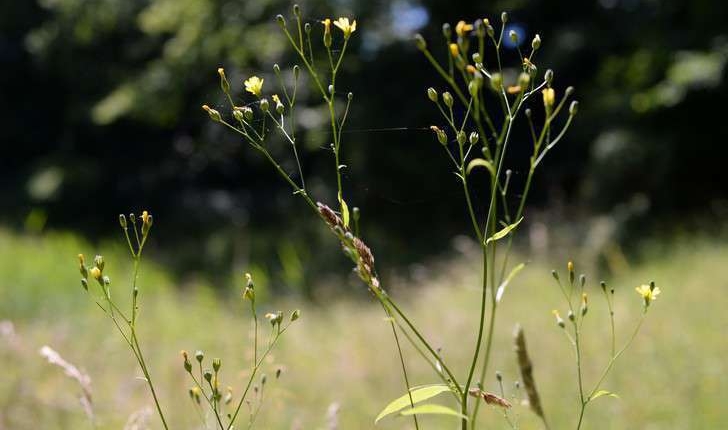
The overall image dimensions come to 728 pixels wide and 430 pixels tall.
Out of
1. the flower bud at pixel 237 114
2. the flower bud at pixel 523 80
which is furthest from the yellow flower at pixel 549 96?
the flower bud at pixel 237 114

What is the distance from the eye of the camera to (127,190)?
1564 centimetres

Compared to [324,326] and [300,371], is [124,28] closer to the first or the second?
[324,326]

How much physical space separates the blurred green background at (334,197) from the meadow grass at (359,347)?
3cm

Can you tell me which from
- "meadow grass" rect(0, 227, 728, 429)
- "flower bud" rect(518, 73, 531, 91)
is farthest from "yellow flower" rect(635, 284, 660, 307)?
"meadow grass" rect(0, 227, 728, 429)

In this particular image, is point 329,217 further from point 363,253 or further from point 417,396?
point 417,396

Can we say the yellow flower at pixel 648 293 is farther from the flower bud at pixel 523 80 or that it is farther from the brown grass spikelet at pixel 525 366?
the flower bud at pixel 523 80

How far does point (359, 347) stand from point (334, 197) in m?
5.30

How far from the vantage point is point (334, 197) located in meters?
10.5

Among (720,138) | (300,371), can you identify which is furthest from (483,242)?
(720,138)

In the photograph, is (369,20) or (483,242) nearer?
(483,242)

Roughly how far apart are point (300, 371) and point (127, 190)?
11.6 meters

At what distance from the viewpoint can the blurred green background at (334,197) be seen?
4.28 meters

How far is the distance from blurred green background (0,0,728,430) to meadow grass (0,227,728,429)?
26mm

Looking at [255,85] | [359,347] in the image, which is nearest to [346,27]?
[255,85]
